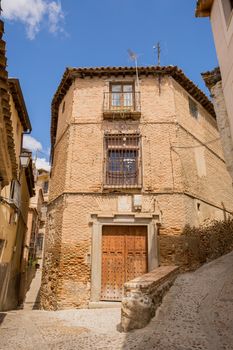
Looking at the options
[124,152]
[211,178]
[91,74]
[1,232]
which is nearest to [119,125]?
[124,152]

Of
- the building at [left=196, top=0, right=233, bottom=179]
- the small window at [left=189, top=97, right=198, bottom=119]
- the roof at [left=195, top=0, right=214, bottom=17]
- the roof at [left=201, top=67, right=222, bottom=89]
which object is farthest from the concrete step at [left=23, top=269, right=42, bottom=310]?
the roof at [left=195, top=0, right=214, bottom=17]

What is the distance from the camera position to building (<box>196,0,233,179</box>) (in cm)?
555

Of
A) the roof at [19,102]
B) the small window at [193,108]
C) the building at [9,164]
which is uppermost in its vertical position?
the small window at [193,108]

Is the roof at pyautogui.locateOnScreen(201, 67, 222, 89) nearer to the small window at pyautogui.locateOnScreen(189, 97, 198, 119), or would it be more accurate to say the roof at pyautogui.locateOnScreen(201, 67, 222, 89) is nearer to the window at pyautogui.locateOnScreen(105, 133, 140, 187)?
the window at pyautogui.locateOnScreen(105, 133, 140, 187)

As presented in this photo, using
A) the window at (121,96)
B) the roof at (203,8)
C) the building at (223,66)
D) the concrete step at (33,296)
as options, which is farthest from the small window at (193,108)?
the concrete step at (33,296)

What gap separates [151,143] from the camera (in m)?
11.0

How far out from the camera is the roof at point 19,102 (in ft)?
32.1

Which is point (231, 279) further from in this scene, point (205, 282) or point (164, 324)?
point (164, 324)

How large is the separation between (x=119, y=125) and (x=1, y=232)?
6.12 meters

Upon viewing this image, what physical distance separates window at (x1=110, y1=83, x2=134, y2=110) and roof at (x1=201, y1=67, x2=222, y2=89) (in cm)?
511

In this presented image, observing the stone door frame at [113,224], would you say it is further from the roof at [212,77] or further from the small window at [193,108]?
the small window at [193,108]

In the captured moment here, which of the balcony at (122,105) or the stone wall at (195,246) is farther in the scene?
the balcony at (122,105)

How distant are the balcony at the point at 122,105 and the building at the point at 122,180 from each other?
4 centimetres

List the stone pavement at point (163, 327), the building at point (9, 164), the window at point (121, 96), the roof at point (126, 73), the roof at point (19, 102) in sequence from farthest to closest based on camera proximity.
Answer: the roof at point (126, 73)
the window at point (121, 96)
the roof at point (19, 102)
the building at point (9, 164)
the stone pavement at point (163, 327)
